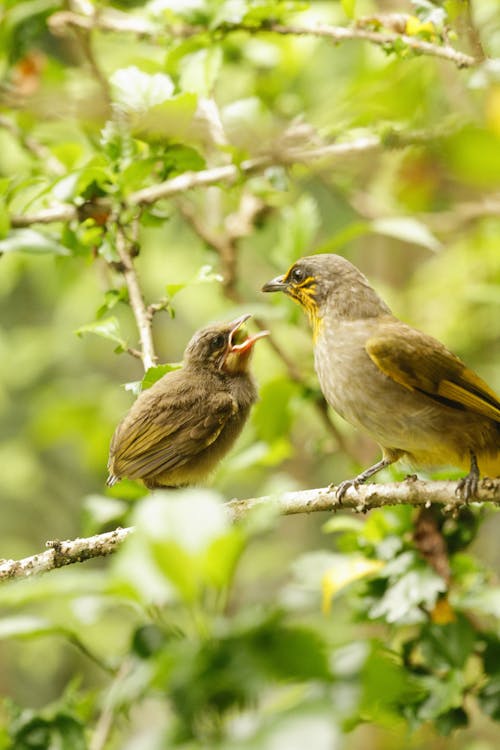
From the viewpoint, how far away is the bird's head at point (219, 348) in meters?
3.76

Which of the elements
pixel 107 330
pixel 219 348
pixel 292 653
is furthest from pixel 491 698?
pixel 292 653

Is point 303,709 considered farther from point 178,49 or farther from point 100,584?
point 178,49

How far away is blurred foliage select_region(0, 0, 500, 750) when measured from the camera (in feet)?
4.43

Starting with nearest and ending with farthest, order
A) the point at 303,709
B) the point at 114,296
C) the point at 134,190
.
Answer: the point at 303,709 < the point at 114,296 < the point at 134,190

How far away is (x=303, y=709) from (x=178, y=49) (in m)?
2.94

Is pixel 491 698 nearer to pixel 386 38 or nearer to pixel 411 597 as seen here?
pixel 411 597

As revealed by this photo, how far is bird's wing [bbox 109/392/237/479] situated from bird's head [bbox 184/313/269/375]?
39cm

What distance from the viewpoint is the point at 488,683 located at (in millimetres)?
3188

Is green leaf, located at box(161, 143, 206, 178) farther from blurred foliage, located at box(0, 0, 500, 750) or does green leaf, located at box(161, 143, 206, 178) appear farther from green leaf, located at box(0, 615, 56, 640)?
green leaf, located at box(0, 615, 56, 640)

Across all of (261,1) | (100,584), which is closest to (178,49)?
(261,1)

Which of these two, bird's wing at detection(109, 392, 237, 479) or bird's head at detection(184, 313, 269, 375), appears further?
bird's head at detection(184, 313, 269, 375)

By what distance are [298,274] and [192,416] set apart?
0.77m

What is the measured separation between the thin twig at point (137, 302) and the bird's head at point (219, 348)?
23.1 inches

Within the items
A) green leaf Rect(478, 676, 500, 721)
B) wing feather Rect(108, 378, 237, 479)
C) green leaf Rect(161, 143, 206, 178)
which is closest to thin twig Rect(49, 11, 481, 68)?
green leaf Rect(161, 143, 206, 178)
